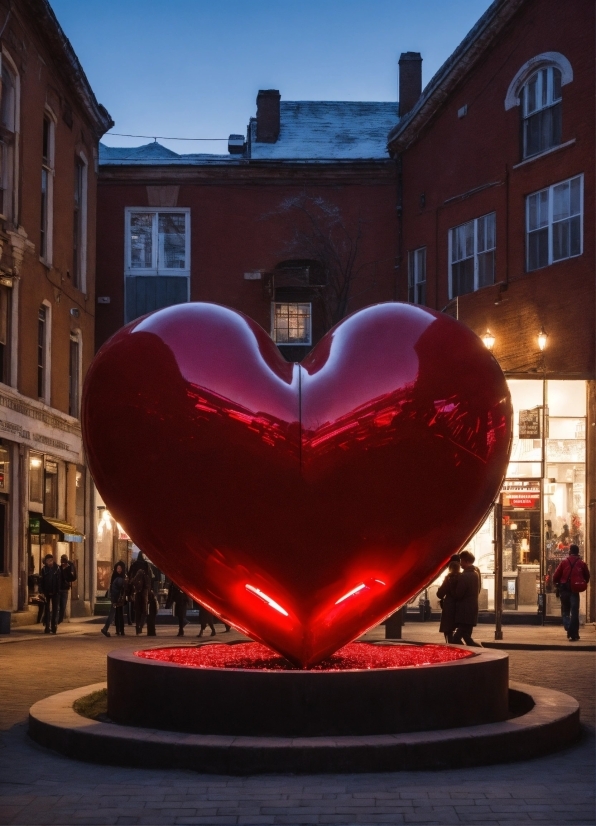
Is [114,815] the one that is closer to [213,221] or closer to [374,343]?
[374,343]

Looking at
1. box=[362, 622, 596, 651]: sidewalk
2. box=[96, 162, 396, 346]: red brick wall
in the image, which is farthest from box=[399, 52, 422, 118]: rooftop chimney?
box=[362, 622, 596, 651]: sidewalk

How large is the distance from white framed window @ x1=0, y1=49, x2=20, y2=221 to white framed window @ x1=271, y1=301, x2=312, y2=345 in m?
13.7

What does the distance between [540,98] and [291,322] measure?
43.9 feet

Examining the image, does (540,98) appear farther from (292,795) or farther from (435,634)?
(292,795)

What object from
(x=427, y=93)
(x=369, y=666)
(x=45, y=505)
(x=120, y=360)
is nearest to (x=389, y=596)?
(x=369, y=666)

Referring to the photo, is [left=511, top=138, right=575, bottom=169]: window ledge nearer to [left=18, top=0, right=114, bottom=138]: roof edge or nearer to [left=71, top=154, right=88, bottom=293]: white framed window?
[left=18, top=0, right=114, bottom=138]: roof edge

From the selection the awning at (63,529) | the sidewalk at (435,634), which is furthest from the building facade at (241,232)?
the sidewalk at (435,634)

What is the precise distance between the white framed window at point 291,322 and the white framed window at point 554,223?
39.6 ft

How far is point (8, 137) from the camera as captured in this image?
28078mm

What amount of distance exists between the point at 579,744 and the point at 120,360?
4664mm

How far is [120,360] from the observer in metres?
9.74

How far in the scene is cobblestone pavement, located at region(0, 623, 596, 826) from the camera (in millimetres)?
7379

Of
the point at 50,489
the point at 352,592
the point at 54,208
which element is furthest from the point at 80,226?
the point at 352,592

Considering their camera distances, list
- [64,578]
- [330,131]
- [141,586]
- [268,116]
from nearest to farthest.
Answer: [141,586], [64,578], [268,116], [330,131]
